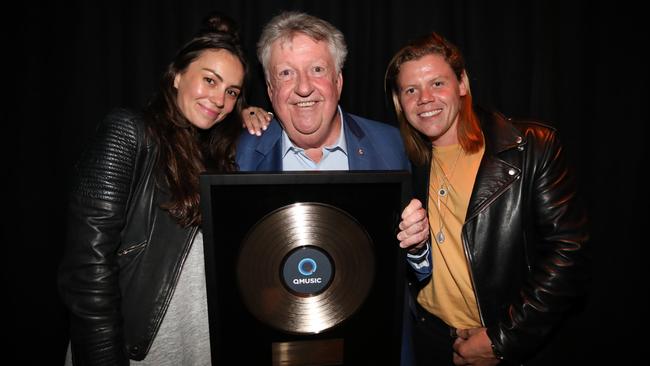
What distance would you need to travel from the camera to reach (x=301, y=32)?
4.16ft

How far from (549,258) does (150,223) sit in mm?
1536

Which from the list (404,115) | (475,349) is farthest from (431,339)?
(404,115)

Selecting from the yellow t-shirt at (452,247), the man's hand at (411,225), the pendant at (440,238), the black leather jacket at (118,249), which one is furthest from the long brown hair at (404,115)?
the black leather jacket at (118,249)

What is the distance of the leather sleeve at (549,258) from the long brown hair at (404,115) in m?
0.23

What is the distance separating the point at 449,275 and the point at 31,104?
2252 mm

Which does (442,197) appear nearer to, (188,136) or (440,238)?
(440,238)

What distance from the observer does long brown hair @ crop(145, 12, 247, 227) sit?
45.1 inches

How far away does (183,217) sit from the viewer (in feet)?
3.70

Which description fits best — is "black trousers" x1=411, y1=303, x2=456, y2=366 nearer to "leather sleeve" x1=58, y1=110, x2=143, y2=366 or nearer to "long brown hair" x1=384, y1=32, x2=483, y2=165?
"long brown hair" x1=384, y1=32, x2=483, y2=165

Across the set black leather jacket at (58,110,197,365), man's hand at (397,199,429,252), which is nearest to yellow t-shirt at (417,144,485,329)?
man's hand at (397,199,429,252)

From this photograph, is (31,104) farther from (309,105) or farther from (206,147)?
(309,105)

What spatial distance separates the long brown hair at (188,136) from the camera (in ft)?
3.76

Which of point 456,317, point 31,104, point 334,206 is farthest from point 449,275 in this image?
point 31,104

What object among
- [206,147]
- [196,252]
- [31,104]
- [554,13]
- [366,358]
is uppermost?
[554,13]
